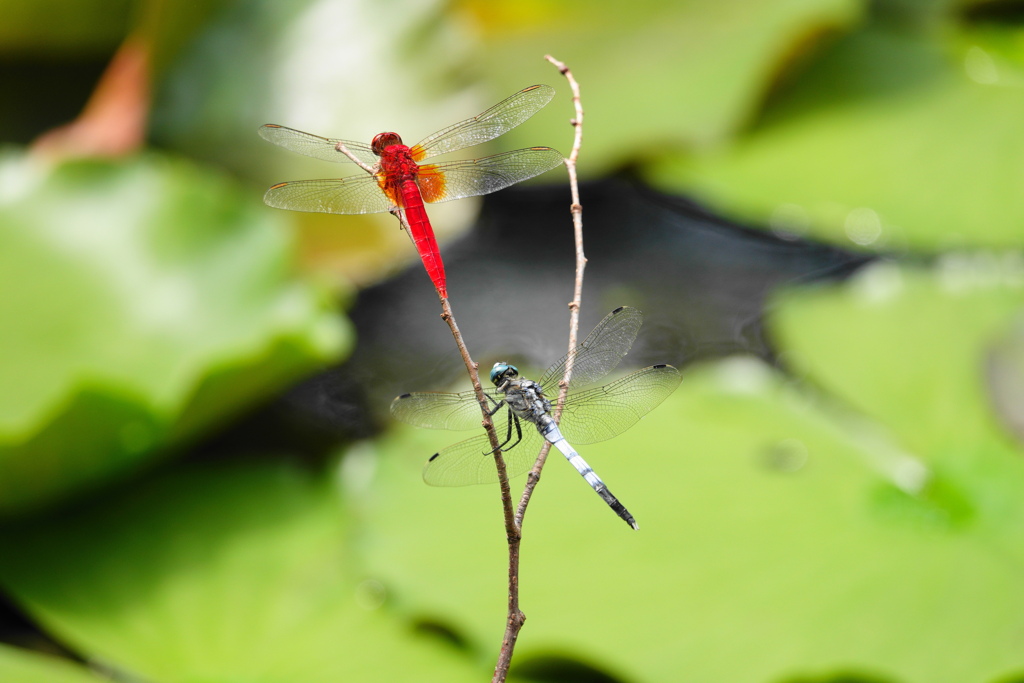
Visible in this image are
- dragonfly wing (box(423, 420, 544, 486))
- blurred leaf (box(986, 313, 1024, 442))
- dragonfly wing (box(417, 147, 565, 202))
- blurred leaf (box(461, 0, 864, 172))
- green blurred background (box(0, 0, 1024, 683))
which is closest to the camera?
dragonfly wing (box(423, 420, 544, 486))

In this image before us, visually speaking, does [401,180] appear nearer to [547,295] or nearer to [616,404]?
[616,404]

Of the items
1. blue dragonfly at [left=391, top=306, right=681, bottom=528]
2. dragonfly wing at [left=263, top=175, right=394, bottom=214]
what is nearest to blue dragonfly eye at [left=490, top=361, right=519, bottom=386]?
blue dragonfly at [left=391, top=306, right=681, bottom=528]

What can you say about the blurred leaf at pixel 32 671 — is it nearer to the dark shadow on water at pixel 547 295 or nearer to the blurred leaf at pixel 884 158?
the dark shadow on water at pixel 547 295

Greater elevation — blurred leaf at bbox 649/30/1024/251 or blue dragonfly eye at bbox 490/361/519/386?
blurred leaf at bbox 649/30/1024/251

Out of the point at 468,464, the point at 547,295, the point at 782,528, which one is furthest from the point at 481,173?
the point at 547,295

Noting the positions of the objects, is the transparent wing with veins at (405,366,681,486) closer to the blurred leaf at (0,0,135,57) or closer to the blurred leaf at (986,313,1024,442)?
the blurred leaf at (986,313,1024,442)

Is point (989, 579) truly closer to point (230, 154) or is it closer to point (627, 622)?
point (627, 622)

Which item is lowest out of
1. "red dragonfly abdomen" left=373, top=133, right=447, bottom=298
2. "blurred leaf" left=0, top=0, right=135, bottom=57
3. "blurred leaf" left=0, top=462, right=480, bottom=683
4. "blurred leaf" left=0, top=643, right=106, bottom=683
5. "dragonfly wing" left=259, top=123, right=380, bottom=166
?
"blurred leaf" left=0, top=643, right=106, bottom=683

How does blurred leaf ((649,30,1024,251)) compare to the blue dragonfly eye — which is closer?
the blue dragonfly eye

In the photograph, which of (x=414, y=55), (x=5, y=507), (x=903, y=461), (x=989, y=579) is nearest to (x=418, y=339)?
(x=414, y=55)
